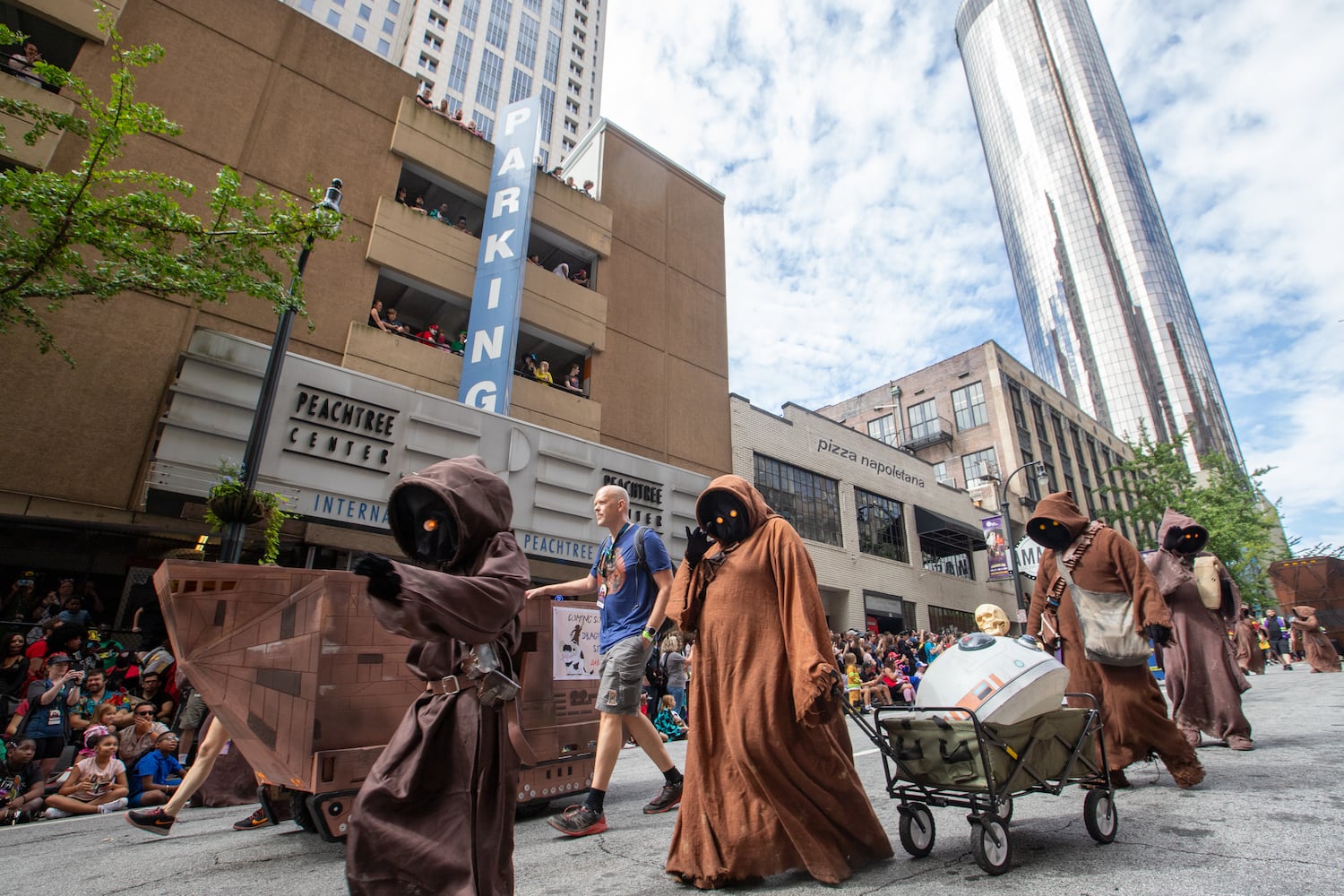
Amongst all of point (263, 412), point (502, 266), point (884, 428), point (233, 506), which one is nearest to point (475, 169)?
point (502, 266)

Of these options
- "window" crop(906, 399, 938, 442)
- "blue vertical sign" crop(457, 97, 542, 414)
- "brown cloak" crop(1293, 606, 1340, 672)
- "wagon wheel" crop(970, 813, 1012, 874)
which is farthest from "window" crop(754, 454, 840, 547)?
"window" crop(906, 399, 938, 442)

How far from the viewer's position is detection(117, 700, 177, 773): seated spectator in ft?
21.5

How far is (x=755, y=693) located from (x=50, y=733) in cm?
755

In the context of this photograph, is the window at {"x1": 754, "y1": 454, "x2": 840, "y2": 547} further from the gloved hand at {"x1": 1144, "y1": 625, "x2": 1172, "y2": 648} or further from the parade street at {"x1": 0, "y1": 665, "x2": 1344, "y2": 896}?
the gloved hand at {"x1": 1144, "y1": 625, "x2": 1172, "y2": 648}

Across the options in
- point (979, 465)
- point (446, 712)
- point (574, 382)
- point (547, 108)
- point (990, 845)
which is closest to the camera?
point (446, 712)

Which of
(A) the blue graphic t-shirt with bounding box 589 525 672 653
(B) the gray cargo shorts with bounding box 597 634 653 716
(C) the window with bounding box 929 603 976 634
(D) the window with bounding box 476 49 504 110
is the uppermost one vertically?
(D) the window with bounding box 476 49 504 110

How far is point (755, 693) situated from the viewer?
2875mm

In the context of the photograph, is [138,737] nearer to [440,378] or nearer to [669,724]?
[669,724]

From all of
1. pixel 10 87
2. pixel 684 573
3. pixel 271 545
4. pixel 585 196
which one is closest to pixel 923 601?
Result: pixel 585 196

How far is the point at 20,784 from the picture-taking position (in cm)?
594

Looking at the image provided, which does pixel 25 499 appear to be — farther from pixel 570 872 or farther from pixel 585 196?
pixel 585 196

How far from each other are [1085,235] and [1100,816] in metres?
126

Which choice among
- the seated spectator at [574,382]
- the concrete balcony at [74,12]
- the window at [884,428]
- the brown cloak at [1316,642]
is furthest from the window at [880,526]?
the concrete balcony at [74,12]

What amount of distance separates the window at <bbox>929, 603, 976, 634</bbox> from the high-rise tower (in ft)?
148
